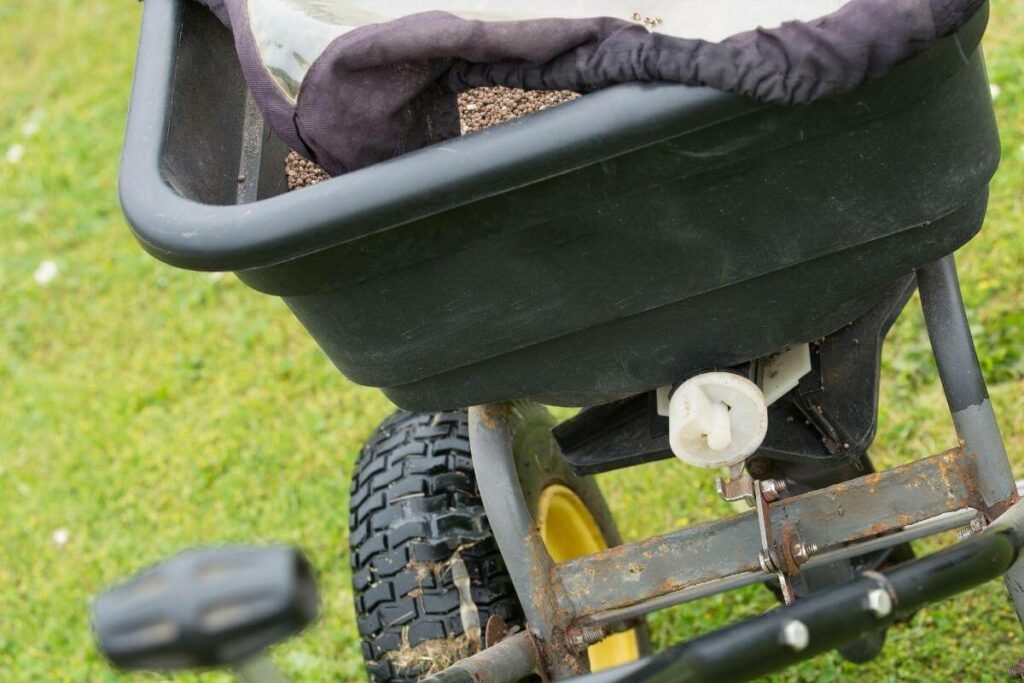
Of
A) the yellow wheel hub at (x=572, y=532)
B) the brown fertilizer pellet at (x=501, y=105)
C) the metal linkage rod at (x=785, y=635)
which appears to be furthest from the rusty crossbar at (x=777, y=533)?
the brown fertilizer pellet at (x=501, y=105)

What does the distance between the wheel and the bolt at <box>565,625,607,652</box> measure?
0.15 meters

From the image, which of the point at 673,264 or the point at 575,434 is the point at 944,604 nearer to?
the point at 575,434

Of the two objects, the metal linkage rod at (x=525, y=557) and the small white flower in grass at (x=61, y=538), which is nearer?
A: the metal linkage rod at (x=525, y=557)

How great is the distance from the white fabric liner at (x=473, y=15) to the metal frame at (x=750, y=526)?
443mm

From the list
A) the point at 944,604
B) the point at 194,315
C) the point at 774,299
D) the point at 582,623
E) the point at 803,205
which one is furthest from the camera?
the point at 194,315

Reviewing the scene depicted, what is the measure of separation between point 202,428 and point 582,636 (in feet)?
6.00

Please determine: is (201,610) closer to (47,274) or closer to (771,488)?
(771,488)

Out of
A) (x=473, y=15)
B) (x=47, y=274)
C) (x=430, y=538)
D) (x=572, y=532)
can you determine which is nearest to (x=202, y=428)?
(x=47, y=274)

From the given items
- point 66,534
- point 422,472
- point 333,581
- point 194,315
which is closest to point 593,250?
point 422,472

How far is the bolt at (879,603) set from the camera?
114 centimetres

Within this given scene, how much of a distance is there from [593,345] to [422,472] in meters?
0.55

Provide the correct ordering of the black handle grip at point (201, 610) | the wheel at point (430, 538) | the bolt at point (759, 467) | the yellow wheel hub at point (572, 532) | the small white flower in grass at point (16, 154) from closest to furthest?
the black handle grip at point (201, 610) < the wheel at point (430, 538) < the bolt at point (759, 467) < the yellow wheel hub at point (572, 532) < the small white flower in grass at point (16, 154)

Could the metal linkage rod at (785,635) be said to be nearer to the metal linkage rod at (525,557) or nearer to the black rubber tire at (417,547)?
the metal linkage rod at (525,557)

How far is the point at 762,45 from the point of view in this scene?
3.67 feet
